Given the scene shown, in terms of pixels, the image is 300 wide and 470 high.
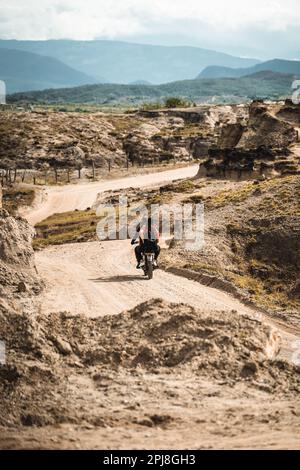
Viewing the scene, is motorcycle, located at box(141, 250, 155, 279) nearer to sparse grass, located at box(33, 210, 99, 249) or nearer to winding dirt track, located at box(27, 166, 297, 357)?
winding dirt track, located at box(27, 166, 297, 357)

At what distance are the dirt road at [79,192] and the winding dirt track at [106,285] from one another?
26.6m

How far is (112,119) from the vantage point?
12319 centimetres

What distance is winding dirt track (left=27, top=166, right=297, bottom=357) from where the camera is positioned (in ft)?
67.1

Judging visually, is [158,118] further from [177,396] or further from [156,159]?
[177,396]

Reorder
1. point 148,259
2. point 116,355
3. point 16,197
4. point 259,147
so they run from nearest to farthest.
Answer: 1. point 116,355
2. point 148,259
3. point 259,147
4. point 16,197

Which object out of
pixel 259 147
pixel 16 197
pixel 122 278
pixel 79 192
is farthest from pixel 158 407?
pixel 79 192

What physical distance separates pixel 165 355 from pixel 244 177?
43.0 meters

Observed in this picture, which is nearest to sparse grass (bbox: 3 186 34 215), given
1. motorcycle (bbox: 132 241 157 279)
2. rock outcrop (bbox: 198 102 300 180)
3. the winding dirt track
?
rock outcrop (bbox: 198 102 300 180)

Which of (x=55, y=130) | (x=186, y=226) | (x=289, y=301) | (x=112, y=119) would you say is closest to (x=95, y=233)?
(x=186, y=226)

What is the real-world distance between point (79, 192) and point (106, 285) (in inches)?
2009

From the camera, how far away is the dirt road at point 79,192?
6456 cm

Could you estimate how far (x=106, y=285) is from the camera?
23703 mm

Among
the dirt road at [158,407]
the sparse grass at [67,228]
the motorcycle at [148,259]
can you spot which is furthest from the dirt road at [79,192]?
the dirt road at [158,407]

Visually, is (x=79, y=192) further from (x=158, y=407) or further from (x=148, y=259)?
(x=158, y=407)
